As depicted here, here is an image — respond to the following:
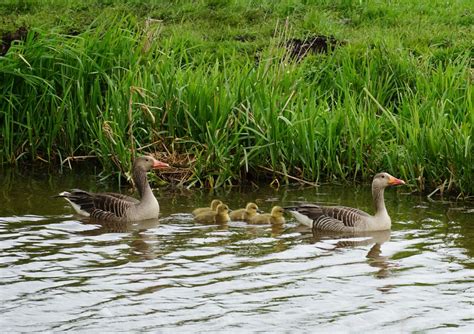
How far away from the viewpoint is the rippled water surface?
916 centimetres

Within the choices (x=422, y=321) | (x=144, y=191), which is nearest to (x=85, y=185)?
(x=144, y=191)

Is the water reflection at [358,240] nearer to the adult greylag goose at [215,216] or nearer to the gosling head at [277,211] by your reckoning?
the gosling head at [277,211]

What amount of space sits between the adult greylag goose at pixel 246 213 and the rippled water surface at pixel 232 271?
97 millimetres

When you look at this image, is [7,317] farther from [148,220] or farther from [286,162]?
[286,162]

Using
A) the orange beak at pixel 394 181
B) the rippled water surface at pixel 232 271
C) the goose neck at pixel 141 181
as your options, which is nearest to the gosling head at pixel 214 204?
A: the rippled water surface at pixel 232 271

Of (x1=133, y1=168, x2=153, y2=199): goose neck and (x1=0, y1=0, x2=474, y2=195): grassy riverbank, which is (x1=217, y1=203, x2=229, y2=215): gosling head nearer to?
(x1=133, y1=168, x2=153, y2=199): goose neck

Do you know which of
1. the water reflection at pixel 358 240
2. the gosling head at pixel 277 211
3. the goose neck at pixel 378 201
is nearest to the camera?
the water reflection at pixel 358 240

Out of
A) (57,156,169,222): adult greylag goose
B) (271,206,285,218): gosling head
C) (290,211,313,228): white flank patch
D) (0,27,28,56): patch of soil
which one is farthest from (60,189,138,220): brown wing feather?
(0,27,28,56): patch of soil

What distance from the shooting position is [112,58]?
50.9 ft

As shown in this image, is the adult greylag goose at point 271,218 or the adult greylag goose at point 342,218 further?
the adult greylag goose at point 271,218

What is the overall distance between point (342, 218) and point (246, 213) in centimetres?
106

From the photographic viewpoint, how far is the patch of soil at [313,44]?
18422 mm

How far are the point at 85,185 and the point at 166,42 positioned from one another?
293 centimetres

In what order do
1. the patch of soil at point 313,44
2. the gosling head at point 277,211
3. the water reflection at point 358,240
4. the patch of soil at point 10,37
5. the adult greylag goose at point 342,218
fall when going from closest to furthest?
1. the water reflection at point 358,240
2. the adult greylag goose at point 342,218
3. the gosling head at point 277,211
4. the patch of soil at point 10,37
5. the patch of soil at point 313,44
